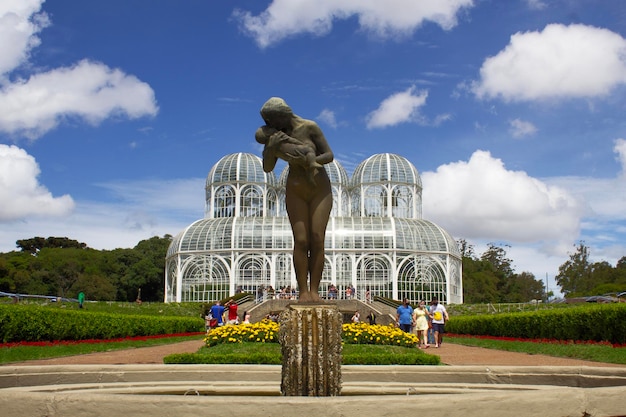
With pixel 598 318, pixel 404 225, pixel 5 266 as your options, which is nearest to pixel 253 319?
pixel 404 225

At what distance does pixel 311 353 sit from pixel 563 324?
13412 millimetres

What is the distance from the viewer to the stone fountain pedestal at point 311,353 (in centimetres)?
472

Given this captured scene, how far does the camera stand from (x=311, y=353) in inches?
186

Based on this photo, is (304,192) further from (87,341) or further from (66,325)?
(87,341)

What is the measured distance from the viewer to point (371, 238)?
37500mm

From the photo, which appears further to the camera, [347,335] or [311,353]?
[347,335]

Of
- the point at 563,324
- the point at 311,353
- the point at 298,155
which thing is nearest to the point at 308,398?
the point at 311,353

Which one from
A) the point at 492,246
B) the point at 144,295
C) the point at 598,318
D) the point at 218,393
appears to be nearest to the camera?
the point at 218,393

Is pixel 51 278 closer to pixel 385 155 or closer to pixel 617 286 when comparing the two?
pixel 385 155

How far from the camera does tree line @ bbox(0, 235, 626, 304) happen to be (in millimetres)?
47625

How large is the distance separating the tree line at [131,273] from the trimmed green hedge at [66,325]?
2328 cm

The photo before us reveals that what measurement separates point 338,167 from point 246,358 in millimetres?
→ 37182

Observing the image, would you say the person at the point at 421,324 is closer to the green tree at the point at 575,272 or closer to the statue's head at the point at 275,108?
the statue's head at the point at 275,108

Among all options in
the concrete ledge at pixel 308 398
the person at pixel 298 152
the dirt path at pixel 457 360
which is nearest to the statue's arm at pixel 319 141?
the person at pixel 298 152
